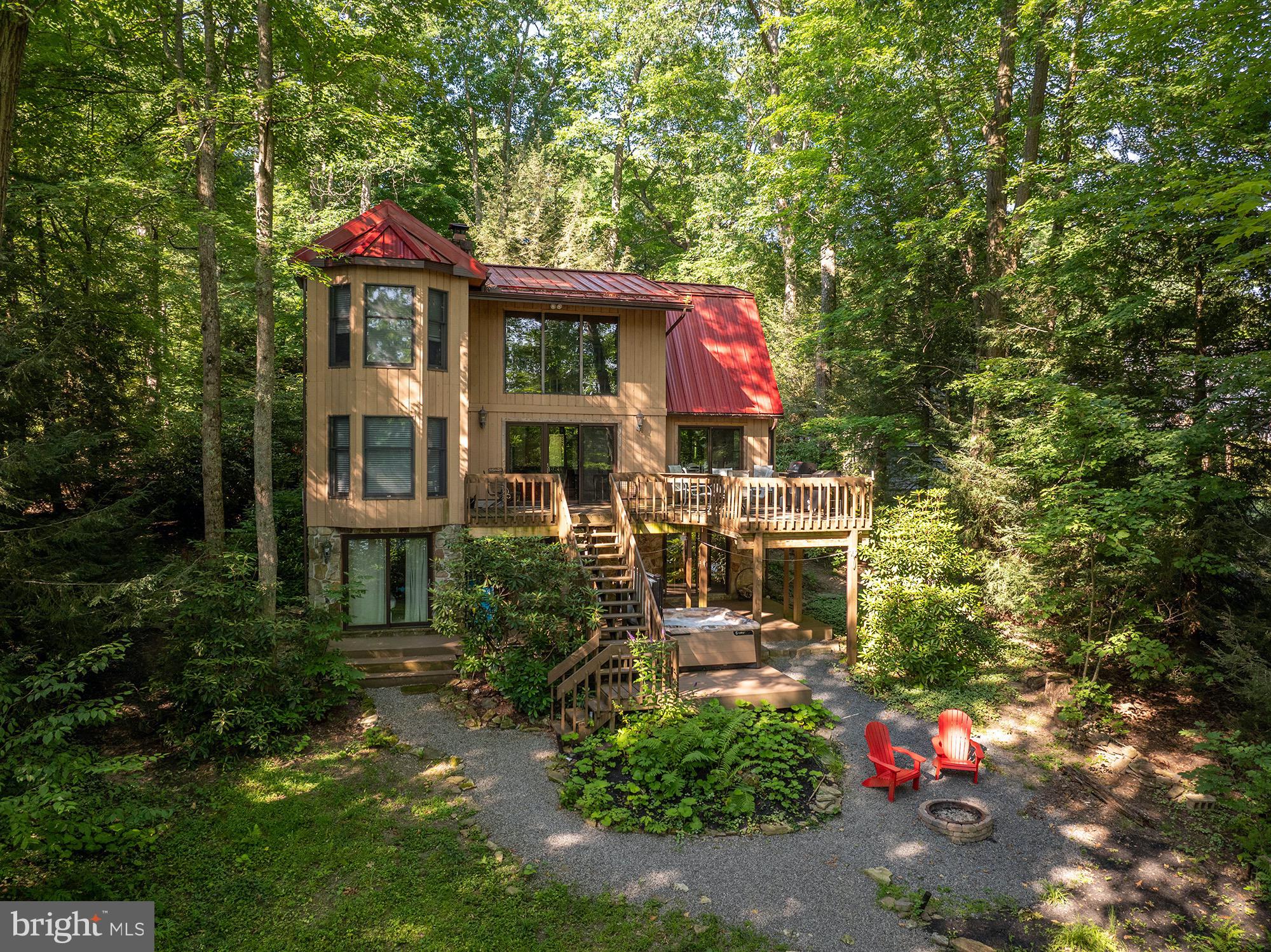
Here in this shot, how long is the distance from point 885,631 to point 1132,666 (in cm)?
403

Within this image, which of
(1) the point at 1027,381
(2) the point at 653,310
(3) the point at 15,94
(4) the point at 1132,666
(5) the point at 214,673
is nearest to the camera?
(3) the point at 15,94

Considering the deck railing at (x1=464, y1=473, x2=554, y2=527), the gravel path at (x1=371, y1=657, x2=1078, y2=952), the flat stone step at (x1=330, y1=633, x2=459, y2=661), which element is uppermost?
the deck railing at (x1=464, y1=473, x2=554, y2=527)

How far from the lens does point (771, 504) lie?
45.2ft

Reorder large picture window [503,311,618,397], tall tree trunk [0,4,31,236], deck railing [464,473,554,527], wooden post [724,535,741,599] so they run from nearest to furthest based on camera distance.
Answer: tall tree trunk [0,4,31,236]
deck railing [464,473,554,527]
large picture window [503,311,618,397]
wooden post [724,535,741,599]

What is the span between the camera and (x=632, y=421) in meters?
16.0

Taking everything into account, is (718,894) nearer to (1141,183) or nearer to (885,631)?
(885,631)

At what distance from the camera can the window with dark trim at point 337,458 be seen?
13.0m

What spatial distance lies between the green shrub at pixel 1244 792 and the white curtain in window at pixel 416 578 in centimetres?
1258

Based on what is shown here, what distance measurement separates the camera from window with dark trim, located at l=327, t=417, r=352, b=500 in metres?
13.0

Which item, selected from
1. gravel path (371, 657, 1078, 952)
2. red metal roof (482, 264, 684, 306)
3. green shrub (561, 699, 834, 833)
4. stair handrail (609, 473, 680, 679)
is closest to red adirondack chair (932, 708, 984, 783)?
gravel path (371, 657, 1078, 952)

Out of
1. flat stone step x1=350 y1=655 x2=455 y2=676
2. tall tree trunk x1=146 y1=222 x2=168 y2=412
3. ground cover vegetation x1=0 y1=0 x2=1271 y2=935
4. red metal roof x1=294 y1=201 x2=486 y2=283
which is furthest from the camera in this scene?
red metal roof x1=294 y1=201 x2=486 y2=283

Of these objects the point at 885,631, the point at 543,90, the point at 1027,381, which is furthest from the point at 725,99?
the point at 885,631

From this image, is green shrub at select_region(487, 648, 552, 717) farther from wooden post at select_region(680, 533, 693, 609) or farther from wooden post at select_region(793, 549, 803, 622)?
wooden post at select_region(793, 549, 803, 622)

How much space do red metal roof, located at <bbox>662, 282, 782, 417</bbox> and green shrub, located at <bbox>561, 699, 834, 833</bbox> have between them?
8.74m
